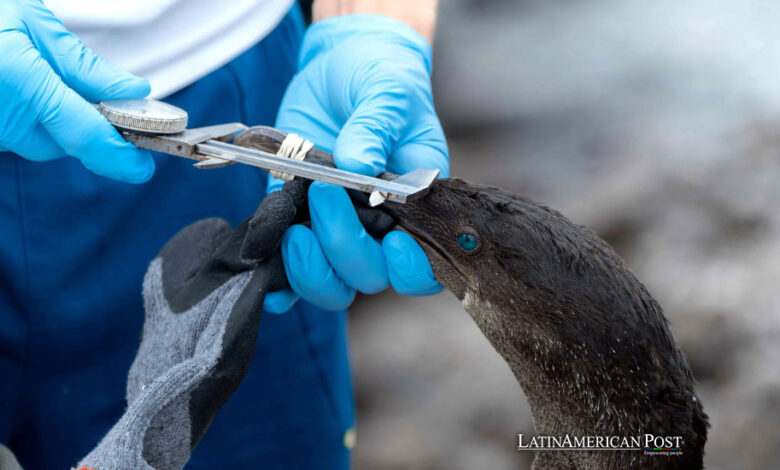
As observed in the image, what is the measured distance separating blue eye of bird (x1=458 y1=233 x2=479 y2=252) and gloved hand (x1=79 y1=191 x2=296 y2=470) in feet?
1.15

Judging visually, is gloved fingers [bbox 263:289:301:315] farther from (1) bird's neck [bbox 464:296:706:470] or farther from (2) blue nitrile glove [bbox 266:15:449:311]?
(1) bird's neck [bbox 464:296:706:470]

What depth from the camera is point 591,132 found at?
4.16 m

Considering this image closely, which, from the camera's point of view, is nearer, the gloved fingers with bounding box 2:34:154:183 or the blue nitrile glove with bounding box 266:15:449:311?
the gloved fingers with bounding box 2:34:154:183

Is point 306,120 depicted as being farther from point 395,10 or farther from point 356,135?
point 395,10

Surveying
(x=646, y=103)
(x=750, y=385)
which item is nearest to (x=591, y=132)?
(x=646, y=103)

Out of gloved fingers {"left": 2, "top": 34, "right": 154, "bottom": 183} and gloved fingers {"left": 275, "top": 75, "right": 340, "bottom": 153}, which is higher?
gloved fingers {"left": 275, "top": 75, "right": 340, "bottom": 153}

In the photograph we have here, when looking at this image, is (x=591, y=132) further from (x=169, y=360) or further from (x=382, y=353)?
(x=169, y=360)

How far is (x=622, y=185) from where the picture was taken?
12.9 feet

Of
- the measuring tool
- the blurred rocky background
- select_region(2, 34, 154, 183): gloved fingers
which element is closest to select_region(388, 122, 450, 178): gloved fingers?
the measuring tool

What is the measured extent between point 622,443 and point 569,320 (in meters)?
0.27

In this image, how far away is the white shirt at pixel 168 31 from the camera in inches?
64.7

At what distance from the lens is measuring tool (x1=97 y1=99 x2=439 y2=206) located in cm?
137

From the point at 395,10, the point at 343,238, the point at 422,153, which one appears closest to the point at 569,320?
the point at 343,238

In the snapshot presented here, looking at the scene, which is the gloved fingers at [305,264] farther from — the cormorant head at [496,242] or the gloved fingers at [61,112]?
the gloved fingers at [61,112]
